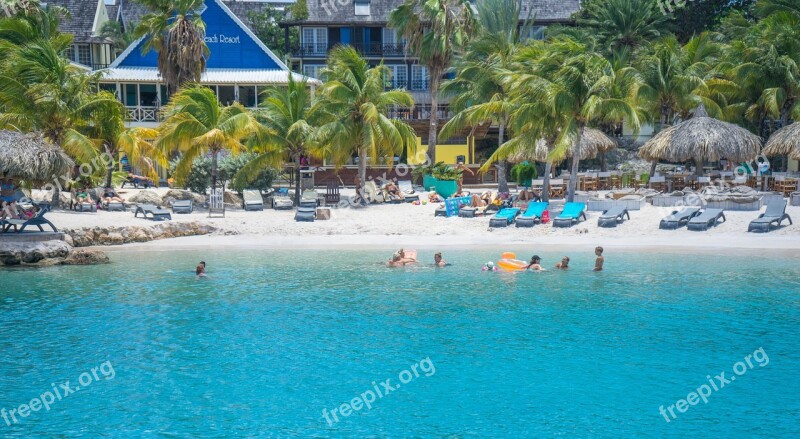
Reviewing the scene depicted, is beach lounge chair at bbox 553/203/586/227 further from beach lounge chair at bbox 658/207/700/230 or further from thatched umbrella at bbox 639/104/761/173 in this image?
thatched umbrella at bbox 639/104/761/173

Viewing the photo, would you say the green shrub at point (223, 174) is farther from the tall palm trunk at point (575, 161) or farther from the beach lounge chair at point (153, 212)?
the tall palm trunk at point (575, 161)

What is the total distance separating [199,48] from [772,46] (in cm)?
2247

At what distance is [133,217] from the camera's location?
91.5 feet

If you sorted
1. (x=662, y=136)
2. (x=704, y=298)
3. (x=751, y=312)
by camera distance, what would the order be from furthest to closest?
1. (x=662, y=136)
2. (x=704, y=298)
3. (x=751, y=312)

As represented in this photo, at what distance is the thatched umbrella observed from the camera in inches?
1160

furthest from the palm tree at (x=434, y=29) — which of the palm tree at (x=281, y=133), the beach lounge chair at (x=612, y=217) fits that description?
the beach lounge chair at (x=612, y=217)

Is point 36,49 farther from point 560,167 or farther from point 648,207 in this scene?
point 560,167

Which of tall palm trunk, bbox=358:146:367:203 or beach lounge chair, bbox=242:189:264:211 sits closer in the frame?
beach lounge chair, bbox=242:189:264:211

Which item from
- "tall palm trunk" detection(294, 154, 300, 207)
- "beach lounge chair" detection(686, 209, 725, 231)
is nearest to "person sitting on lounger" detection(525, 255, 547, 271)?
"beach lounge chair" detection(686, 209, 725, 231)

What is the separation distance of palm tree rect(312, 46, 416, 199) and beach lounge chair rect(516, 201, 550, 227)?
18.7 feet

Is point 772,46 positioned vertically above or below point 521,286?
above

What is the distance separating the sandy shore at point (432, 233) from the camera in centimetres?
2425

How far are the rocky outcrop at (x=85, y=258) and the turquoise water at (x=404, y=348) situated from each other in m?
0.67

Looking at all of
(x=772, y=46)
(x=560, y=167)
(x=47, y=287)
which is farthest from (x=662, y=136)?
(x=47, y=287)
